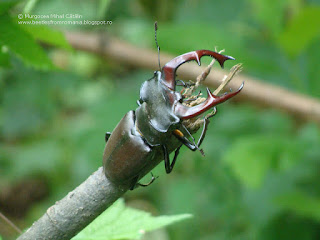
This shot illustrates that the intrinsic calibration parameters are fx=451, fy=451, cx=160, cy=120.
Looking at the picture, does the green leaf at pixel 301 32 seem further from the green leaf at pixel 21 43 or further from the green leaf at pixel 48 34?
the green leaf at pixel 21 43

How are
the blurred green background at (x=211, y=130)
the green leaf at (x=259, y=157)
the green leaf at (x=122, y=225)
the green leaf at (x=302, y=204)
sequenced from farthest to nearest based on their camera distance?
Result: the blurred green background at (x=211, y=130) → the green leaf at (x=302, y=204) → the green leaf at (x=259, y=157) → the green leaf at (x=122, y=225)

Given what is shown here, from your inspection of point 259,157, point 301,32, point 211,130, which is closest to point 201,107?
point 259,157

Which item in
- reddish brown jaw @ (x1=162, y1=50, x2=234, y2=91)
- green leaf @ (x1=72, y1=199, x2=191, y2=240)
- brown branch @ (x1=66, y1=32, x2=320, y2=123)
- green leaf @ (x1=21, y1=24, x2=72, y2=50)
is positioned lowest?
brown branch @ (x1=66, y1=32, x2=320, y2=123)

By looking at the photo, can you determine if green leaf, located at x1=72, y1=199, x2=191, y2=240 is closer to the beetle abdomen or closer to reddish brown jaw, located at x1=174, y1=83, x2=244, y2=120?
the beetle abdomen

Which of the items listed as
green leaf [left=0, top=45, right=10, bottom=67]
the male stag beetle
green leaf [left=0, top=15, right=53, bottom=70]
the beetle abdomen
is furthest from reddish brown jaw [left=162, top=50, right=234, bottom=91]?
green leaf [left=0, top=45, right=10, bottom=67]

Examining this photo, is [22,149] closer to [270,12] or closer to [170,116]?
[270,12]

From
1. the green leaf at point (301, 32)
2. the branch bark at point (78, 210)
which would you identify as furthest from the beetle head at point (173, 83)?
the green leaf at point (301, 32)

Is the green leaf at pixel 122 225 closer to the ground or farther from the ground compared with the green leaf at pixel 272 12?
farther from the ground
